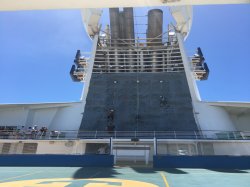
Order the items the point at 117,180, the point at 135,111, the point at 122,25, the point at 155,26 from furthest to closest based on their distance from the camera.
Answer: the point at 122,25 → the point at 155,26 → the point at 135,111 → the point at 117,180

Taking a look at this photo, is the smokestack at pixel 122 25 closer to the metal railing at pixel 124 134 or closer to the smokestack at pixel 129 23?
the smokestack at pixel 129 23

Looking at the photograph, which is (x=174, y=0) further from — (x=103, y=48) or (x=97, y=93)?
(x=103, y=48)

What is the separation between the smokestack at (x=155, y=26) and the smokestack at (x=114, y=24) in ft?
14.3

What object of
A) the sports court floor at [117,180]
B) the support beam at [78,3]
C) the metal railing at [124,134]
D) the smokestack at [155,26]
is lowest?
the sports court floor at [117,180]

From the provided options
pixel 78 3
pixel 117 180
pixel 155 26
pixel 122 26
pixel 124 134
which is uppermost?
pixel 122 26

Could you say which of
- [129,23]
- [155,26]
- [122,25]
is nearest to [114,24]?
[122,25]

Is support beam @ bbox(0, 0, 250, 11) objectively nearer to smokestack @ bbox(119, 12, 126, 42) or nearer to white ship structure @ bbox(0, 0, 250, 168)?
white ship structure @ bbox(0, 0, 250, 168)

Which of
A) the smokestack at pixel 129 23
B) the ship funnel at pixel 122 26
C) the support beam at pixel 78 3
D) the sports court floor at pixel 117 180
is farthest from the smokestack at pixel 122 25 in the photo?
the support beam at pixel 78 3

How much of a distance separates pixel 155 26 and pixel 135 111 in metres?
13.5

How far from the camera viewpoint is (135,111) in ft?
90.1

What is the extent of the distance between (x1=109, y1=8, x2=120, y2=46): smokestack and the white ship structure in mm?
132

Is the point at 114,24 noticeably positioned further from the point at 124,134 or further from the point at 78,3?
the point at 78,3

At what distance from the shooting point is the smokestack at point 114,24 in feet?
108

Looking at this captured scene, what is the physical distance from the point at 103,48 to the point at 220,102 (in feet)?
54.5
